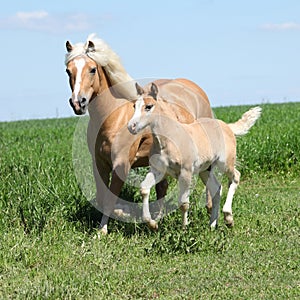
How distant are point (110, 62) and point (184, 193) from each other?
1892 millimetres

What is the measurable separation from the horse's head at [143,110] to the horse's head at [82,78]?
77 cm

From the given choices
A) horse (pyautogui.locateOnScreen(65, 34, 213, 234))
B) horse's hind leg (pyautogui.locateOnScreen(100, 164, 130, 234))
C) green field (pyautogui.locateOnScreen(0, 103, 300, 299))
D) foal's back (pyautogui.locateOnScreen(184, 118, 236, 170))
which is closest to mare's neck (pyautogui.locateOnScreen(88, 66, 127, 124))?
horse (pyautogui.locateOnScreen(65, 34, 213, 234))

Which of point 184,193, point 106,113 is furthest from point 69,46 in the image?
point 184,193

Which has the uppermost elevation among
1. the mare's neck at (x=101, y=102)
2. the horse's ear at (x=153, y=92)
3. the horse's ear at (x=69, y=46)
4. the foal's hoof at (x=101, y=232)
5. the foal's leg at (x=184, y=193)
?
the horse's ear at (x=69, y=46)

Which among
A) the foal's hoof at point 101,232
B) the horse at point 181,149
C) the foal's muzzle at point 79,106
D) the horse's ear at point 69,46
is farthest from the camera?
the horse's ear at point 69,46

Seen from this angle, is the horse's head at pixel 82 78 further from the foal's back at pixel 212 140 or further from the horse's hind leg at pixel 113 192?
the foal's back at pixel 212 140

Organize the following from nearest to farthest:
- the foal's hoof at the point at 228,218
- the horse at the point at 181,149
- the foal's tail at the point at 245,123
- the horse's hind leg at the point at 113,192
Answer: the horse at the point at 181,149
the horse's hind leg at the point at 113,192
the foal's hoof at the point at 228,218
the foal's tail at the point at 245,123

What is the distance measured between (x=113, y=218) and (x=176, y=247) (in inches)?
56.1

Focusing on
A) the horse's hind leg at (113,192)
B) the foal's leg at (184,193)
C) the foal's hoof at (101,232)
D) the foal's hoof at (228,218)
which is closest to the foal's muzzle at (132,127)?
the foal's leg at (184,193)

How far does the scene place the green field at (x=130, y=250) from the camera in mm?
6340

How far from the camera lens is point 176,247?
7613 mm

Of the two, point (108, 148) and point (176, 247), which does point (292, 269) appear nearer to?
point (176, 247)

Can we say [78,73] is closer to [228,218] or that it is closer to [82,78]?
[82,78]

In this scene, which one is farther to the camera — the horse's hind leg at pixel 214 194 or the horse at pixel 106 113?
the horse's hind leg at pixel 214 194
